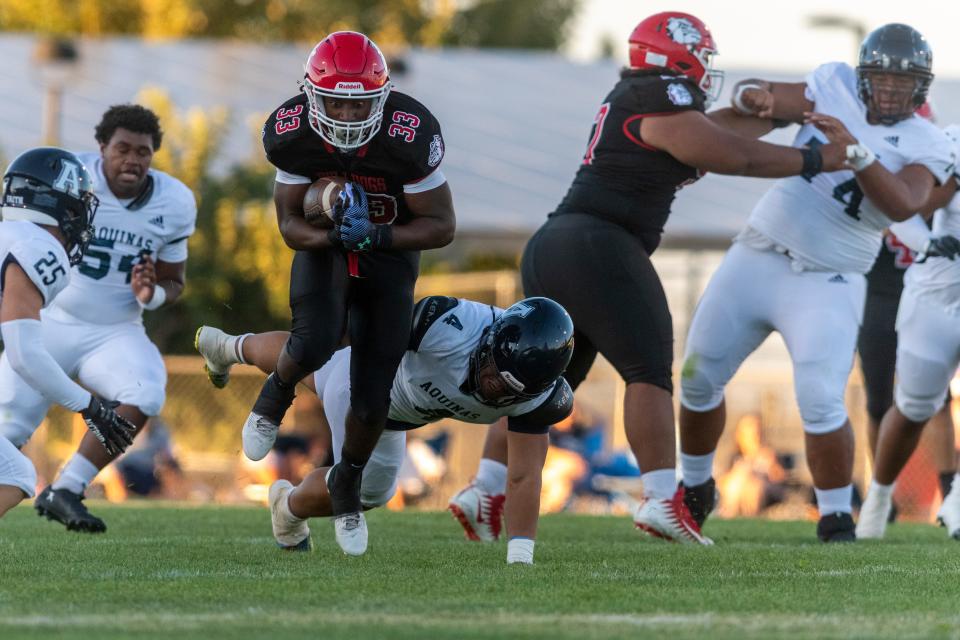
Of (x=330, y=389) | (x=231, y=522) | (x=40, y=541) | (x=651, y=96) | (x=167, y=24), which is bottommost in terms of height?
(x=167, y=24)

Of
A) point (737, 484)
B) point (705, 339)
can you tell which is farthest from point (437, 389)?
point (737, 484)

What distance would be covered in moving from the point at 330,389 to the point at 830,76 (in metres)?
2.92

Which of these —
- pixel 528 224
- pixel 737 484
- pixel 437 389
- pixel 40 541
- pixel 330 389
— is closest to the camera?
pixel 437 389

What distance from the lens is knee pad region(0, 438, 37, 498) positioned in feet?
17.7

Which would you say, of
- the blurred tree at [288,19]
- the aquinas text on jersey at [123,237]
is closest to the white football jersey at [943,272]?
the aquinas text on jersey at [123,237]

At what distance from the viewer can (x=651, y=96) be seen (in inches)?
258

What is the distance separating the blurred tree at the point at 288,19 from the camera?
34.6 meters

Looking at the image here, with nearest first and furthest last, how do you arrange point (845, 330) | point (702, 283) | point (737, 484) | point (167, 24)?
1. point (845, 330)
2. point (737, 484)
3. point (702, 283)
4. point (167, 24)

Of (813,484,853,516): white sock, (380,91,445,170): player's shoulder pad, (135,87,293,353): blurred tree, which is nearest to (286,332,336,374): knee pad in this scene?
(380,91,445,170): player's shoulder pad

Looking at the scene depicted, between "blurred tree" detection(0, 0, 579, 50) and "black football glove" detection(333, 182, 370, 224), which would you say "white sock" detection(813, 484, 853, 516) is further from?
"blurred tree" detection(0, 0, 579, 50)

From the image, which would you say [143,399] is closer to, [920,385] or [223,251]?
[920,385]

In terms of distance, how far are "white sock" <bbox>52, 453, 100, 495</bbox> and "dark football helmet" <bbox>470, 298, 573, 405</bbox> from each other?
2.71 metres

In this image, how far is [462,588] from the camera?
4.73 meters

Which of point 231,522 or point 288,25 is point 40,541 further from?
point 288,25
